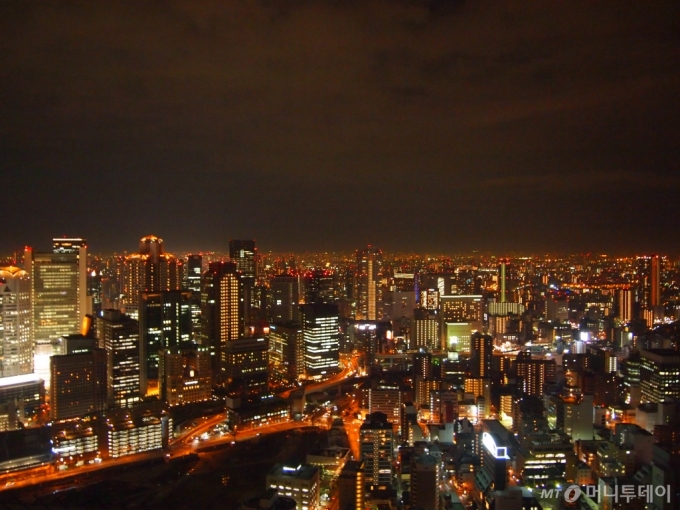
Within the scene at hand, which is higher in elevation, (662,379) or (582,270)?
(582,270)

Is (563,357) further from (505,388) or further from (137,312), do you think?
(137,312)

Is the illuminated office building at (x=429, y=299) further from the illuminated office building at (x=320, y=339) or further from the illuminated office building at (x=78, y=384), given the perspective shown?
the illuminated office building at (x=78, y=384)

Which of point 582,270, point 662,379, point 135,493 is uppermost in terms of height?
point 582,270

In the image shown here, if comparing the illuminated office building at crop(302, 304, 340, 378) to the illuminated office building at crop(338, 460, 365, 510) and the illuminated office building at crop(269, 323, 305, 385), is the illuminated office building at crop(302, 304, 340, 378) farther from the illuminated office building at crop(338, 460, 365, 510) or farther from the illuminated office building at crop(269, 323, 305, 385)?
the illuminated office building at crop(338, 460, 365, 510)

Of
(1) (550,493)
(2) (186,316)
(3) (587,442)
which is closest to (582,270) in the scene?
(3) (587,442)

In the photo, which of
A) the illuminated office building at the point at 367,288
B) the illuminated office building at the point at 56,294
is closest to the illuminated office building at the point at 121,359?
the illuminated office building at the point at 56,294

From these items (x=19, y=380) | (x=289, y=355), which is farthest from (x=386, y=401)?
(x=19, y=380)

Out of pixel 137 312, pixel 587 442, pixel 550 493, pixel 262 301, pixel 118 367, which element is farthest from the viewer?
pixel 262 301
